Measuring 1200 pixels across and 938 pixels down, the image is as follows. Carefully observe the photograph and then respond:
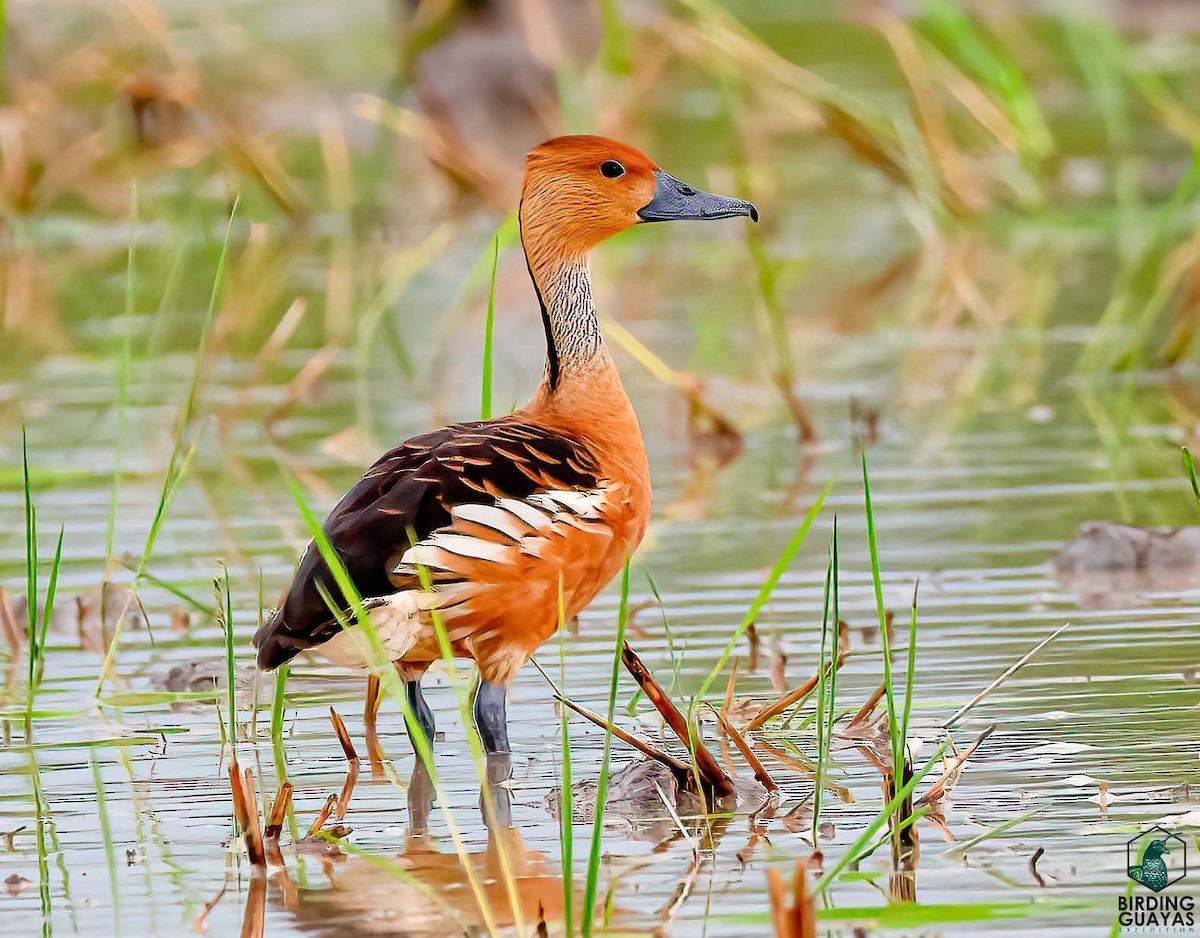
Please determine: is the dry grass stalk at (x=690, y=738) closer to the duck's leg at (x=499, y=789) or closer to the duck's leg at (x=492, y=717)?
the duck's leg at (x=499, y=789)

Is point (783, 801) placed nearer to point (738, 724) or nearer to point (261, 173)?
point (738, 724)

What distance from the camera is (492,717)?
557cm

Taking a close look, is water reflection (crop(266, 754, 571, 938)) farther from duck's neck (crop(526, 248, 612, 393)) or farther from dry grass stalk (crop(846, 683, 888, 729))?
duck's neck (crop(526, 248, 612, 393))

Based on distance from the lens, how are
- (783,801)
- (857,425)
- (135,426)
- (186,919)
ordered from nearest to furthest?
(186,919), (783,801), (857,425), (135,426)

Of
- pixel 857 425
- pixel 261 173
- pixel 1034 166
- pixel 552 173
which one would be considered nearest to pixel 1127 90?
pixel 1034 166

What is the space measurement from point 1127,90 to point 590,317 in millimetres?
14833

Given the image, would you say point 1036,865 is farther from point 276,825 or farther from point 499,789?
point 276,825

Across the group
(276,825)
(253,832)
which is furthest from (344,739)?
(253,832)

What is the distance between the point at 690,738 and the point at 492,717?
972 mm

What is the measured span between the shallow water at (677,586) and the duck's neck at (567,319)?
32.4 inches

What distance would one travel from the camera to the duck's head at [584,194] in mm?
6445

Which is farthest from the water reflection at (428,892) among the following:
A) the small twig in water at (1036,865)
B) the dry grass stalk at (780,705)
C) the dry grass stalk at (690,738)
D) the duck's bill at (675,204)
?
the duck's bill at (675,204)

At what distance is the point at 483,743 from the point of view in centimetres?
557

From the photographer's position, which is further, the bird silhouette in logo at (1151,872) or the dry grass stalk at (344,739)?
the dry grass stalk at (344,739)
